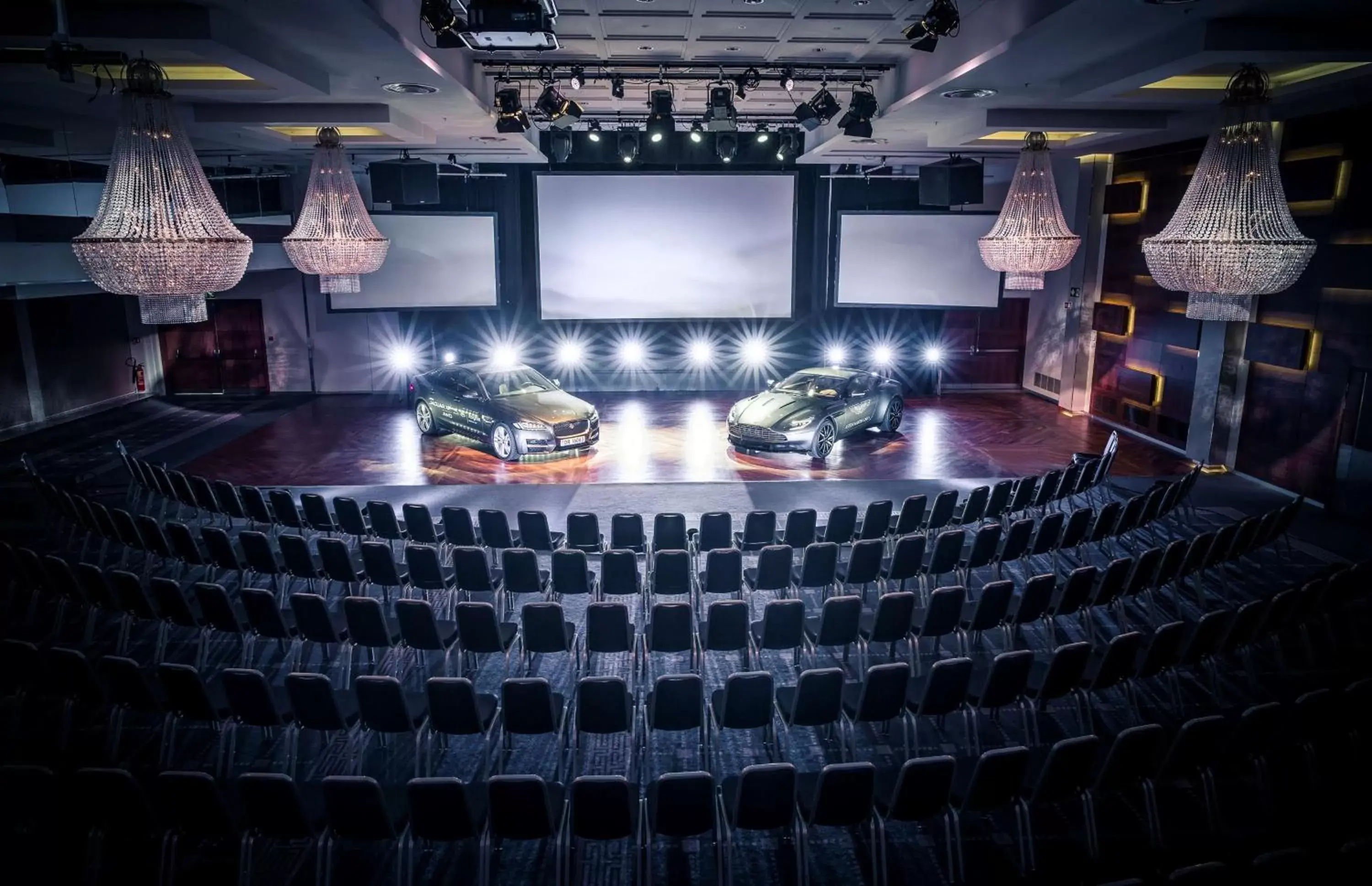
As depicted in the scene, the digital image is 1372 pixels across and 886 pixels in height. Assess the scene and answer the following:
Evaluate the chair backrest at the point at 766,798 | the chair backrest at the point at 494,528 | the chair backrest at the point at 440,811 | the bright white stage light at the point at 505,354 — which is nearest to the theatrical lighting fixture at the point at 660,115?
the chair backrest at the point at 494,528

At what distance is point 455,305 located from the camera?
1459 cm

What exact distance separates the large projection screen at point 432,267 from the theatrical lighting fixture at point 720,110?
6.60 metres

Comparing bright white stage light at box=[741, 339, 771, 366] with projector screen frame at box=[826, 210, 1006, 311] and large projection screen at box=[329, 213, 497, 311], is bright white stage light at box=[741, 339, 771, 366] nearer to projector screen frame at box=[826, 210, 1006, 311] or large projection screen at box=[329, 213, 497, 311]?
projector screen frame at box=[826, 210, 1006, 311]

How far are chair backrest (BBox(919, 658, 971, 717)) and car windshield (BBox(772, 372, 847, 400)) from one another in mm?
6919

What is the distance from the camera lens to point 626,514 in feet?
21.2

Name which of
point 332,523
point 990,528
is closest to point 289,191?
point 332,523

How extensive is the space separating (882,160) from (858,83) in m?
4.74

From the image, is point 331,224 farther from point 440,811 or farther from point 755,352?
point 755,352

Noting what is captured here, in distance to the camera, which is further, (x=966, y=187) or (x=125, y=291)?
(x=966, y=187)

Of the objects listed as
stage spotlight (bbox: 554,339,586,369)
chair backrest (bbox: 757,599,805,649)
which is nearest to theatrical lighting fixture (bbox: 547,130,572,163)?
stage spotlight (bbox: 554,339,586,369)

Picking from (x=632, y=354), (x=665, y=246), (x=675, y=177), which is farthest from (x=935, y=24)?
(x=632, y=354)

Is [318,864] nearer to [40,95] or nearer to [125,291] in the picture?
[125,291]

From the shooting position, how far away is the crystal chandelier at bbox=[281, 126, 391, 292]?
6938mm

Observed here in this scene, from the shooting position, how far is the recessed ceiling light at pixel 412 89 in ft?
21.7
